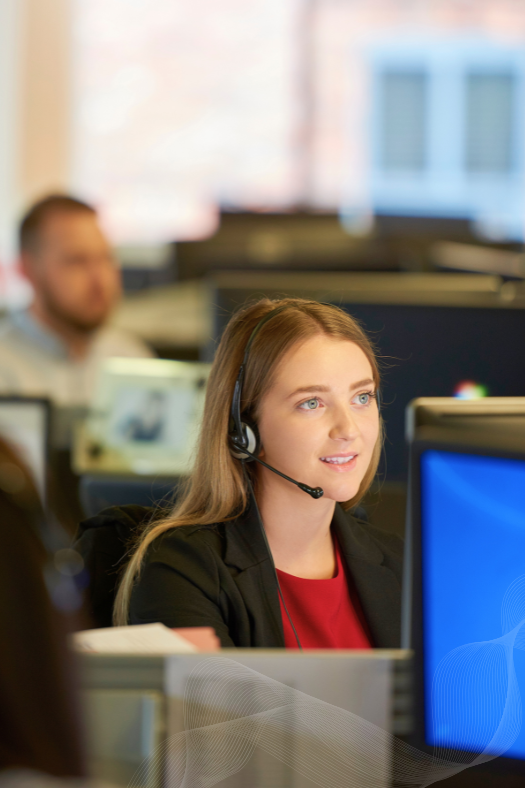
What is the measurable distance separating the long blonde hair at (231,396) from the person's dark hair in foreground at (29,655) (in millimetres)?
267

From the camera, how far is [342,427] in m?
0.65

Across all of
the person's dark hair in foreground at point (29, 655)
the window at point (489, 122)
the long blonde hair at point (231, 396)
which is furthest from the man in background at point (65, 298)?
the window at point (489, 122)

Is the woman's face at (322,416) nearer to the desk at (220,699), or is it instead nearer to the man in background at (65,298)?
the desk at (220,699)

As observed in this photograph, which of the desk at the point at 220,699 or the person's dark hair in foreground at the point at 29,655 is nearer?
the person's dark hair in foreground at the point at 29,655

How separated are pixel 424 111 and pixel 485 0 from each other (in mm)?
807

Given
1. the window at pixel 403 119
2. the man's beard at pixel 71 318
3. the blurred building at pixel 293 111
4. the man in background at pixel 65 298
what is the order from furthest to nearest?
the window at pixel 403 119 → the blurred building at pixel 293 111 → the man's beard at pixel 71 318 → the man in background at pixel 65 298

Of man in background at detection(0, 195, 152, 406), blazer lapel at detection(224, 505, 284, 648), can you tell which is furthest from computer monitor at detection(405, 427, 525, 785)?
man in background at detection(0, 195, 152, 406)

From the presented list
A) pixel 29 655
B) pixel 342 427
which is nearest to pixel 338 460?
pixel 342 427

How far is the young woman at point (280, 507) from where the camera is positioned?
0.65 meters

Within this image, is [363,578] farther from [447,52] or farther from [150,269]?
[447,52]

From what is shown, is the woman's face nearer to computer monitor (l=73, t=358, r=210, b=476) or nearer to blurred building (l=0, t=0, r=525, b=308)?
computer monitor (l=73, t=358, r=210, b=476)

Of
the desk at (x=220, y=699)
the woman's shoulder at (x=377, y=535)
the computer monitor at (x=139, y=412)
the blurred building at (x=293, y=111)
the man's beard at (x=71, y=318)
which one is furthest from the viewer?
the blurred building at (x=293, y=111)

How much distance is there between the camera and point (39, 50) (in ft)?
16.9

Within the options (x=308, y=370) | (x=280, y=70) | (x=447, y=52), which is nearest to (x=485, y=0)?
(x=447, y=52)
